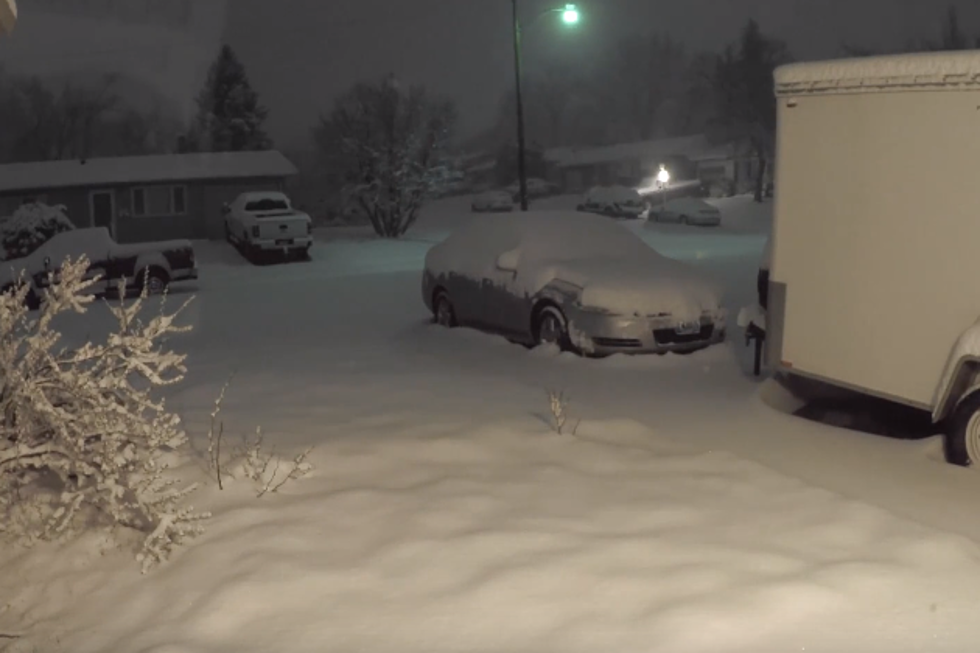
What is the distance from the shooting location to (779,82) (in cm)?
801

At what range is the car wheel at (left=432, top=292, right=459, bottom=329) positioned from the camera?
13242 millimetres

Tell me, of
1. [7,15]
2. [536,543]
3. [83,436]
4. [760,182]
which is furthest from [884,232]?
[760,182]

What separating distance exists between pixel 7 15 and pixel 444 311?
310 inches

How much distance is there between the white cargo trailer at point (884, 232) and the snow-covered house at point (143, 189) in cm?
3342

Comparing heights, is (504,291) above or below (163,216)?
below

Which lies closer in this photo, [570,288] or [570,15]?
[570,288]

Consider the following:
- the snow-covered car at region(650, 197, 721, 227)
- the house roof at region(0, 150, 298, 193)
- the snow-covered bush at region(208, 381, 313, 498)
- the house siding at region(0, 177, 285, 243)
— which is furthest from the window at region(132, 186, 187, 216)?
the snow-covered bush at region(208, 381, 313, 498)

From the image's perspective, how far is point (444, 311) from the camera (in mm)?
13469

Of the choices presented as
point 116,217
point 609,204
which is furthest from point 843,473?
point 609,204

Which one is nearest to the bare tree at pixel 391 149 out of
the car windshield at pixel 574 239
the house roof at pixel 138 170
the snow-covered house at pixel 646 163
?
the house roof at pixel 138 170

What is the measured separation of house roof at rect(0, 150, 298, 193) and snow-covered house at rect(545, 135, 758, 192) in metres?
31.8

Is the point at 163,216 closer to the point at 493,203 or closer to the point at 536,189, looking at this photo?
the point at 493,203

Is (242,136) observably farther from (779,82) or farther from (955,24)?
(779,82)

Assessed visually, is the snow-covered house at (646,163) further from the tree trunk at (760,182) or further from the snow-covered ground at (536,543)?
the snow-covered ground at (536,543)
